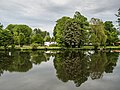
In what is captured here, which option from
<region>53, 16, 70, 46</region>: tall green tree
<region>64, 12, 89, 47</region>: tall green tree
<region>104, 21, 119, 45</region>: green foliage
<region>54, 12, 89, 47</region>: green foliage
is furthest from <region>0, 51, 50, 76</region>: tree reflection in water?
<region>104, 21, 119, 45</region>: green foliage

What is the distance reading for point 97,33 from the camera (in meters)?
59.6

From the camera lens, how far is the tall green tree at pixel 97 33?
5897 cm

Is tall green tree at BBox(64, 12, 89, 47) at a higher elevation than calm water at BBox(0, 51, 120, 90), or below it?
higher

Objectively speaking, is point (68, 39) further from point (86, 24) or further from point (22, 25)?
point (22, 25)

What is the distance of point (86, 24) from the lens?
67.0 meters

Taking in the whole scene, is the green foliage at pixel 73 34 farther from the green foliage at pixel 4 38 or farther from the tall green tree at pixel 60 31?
the green foliage at pixel 4 38

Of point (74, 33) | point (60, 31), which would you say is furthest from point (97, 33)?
point (60, 31)

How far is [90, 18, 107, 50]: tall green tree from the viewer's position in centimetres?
5897

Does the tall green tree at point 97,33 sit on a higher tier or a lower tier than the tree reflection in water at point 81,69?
higher

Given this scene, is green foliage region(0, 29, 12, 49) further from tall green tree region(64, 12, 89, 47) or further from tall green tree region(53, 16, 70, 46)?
tall green tree region(64, 12, 89, 47)

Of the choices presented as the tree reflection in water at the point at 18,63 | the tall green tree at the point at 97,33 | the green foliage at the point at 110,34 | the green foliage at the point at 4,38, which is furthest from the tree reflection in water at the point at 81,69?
the green foliage at the point at 110,34

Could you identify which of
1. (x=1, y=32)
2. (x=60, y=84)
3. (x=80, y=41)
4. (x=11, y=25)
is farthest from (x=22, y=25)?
(x=60, y=84)

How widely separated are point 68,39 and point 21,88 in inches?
1960

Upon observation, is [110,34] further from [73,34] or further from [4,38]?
[4,38]
